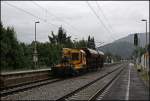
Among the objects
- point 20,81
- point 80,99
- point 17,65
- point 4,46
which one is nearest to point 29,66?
point 17,65

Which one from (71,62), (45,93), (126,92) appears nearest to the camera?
(45,93)

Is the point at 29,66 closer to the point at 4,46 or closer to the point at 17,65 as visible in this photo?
the point at 17,65

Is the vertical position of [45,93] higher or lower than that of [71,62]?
lower

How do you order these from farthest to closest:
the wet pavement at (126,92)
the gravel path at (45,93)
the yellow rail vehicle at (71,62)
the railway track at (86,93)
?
1. the yellow rail vehicle at (71,62)
2. the wet pavement at (126,92)
3. the railway track at (86,93)
4. the gravel path at (45,93)

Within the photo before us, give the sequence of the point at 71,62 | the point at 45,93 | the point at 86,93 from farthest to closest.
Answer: the point at 71,62 → the point at 86,93 → the point at 45,93

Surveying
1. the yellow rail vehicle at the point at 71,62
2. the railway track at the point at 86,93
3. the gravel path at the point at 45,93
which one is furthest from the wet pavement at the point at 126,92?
the yellow rail vehicle at the point at 71,62

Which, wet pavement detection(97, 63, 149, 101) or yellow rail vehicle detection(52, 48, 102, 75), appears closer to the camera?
wet pavement detection(97, 63, 149, 101)

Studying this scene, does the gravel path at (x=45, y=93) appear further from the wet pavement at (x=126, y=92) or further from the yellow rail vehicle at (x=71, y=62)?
the yellow rail vehicle at (x=71, y=62)

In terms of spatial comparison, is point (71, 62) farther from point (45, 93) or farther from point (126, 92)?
point (45, 93)

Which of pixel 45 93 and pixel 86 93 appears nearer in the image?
pixel 45 93

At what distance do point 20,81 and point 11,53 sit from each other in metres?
31.6

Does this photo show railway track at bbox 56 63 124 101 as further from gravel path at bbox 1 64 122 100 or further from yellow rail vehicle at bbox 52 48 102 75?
yellow rail vehicle at bbox 52 48 102 75

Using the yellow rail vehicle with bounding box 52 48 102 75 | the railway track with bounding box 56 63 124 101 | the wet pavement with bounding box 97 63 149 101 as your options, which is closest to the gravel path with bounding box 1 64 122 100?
the railway track with bounding box 56 63 124 101

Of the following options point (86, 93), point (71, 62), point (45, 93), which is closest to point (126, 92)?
point (86, 93)
